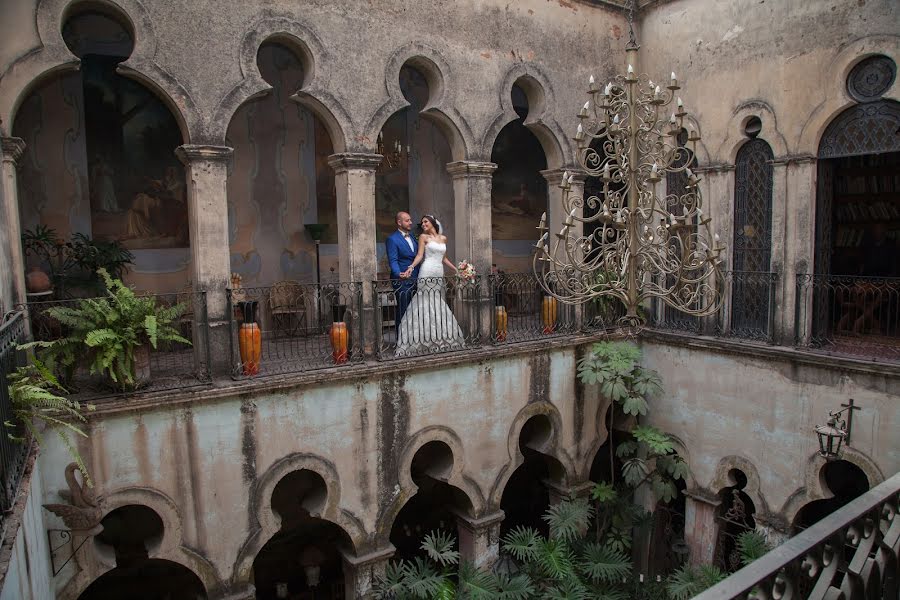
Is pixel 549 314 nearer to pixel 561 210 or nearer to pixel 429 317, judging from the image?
pixel 561 210

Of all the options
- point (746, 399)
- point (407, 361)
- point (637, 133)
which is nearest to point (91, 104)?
point (407, 361)

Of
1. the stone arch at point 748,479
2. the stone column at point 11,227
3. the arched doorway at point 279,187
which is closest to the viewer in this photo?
the stone column at point 11,227

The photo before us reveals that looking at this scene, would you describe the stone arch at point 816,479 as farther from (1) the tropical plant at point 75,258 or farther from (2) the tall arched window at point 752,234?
(1) the tropical plant at point 75,258

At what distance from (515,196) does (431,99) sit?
525cm

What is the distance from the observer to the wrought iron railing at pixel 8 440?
3600 millimetres

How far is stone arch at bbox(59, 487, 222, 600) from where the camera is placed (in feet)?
20.2

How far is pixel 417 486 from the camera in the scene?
842cm

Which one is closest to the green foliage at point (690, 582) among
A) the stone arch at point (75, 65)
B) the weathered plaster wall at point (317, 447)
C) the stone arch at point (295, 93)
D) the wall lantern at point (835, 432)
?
the wall lantern at point (835, 432)

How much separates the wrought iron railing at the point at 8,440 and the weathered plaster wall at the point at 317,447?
152 cm

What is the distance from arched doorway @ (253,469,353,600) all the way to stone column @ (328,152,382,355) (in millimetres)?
3121

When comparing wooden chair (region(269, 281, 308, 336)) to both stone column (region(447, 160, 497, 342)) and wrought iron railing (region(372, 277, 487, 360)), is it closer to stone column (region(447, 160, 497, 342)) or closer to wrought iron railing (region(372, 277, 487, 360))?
wrought iron railing (region(372, 277, 487, 360))

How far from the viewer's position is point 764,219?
939cm

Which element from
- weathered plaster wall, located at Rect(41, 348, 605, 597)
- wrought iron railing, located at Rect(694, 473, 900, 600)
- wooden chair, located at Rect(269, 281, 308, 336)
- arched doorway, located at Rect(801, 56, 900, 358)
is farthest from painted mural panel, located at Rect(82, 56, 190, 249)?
wrought iron railing, located at Rect(694, 473, 900, 600)

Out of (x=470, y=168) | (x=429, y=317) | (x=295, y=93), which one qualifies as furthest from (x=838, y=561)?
(x=295, y=93)
